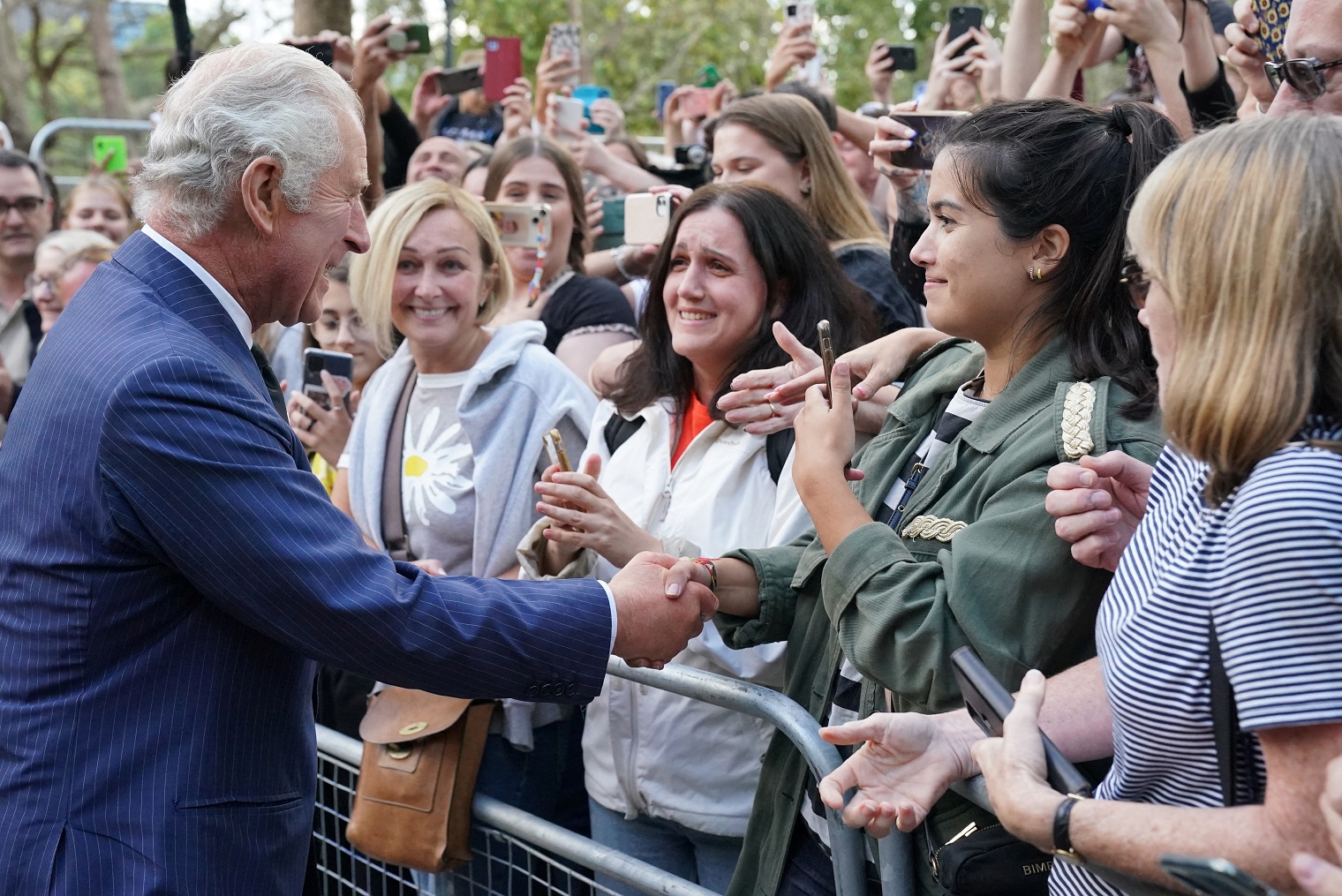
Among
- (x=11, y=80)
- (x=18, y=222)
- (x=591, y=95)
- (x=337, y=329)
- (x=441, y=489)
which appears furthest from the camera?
(x=11, y=80)

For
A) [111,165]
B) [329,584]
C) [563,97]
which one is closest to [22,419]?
[329,584]

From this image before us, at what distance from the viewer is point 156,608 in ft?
7.17

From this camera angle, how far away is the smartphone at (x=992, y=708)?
1.67m

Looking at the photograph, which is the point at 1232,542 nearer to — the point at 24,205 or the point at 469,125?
the point at 24,205

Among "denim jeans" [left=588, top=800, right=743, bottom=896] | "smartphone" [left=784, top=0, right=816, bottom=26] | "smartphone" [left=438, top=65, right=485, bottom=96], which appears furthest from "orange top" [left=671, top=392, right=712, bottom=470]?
"smartphone" [left=438, top=65, right=485, bottom=96]

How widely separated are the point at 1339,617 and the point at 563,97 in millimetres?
5494

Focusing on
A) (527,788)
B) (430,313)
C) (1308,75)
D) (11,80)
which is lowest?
(11,80)

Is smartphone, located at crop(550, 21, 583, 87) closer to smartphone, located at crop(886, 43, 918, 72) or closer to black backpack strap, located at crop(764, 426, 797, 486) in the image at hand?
smartphone, located at crop(886, 43, 918, 72)

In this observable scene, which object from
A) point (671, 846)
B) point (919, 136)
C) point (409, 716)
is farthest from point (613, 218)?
point (671, 846)

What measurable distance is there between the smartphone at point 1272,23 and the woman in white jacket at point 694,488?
3.71 ft

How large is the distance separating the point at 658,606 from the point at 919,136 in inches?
56.3

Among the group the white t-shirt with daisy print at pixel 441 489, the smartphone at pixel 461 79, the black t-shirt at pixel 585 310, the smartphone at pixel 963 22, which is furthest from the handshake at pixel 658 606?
the smartphone at pixel 461 79

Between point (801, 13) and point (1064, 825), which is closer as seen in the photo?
point (1064, 825)

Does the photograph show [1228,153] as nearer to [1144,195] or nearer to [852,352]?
[1144,195]
